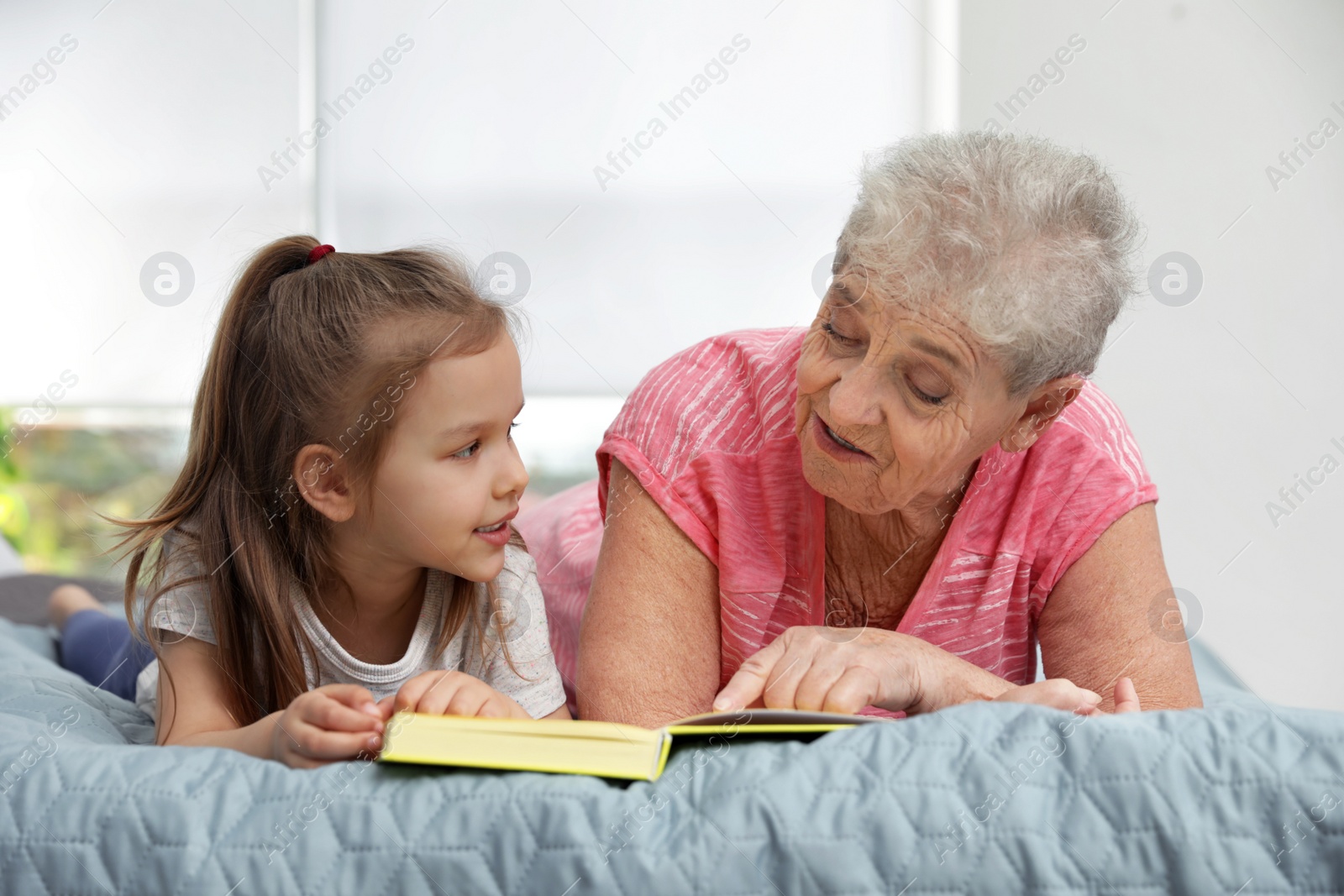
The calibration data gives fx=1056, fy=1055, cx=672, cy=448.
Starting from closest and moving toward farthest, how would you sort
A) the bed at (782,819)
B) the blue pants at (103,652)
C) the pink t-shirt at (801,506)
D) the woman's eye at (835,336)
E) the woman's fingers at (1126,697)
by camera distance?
the bed at (782,819)
the woman's fingers at (1126,697)
the woman's eye at (835,336)
the pink t-shirt at (801,506)
the blue pants at (103,652)

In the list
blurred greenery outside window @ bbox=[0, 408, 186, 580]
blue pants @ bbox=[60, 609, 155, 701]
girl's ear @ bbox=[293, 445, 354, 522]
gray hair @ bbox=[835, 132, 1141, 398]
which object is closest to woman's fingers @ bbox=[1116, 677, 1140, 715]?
gray hair @ bbox=[835, 132, 1141, 398]

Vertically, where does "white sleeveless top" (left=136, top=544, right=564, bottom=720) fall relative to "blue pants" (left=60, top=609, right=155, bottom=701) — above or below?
above

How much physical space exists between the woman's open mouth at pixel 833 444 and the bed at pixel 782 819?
349mm

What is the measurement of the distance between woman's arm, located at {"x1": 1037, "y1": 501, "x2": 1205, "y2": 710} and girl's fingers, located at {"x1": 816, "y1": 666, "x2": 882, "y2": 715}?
302 millimetres

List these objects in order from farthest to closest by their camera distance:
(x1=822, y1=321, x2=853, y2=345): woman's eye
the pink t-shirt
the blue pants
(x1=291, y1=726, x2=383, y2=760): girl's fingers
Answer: the blue pants
the pink t-shirt
(x1=822, y1=321, x2=853, y2=345): woman's eye
(x1=291, y1=726, x2=383, y2=760): girl's fingers

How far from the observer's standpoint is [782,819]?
2.55 ft

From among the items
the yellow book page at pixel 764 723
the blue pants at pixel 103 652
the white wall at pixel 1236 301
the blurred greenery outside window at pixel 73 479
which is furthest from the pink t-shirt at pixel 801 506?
the blurred greenery outside window at pixel 73 479

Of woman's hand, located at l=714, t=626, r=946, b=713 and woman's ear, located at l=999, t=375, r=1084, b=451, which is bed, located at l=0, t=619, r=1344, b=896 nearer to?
woman's hand, located at l=714, t=626, r=946, b=713

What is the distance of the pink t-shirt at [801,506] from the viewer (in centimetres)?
125

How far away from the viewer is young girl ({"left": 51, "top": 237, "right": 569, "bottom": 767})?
1188mm

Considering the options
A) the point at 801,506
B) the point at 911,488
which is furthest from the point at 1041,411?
the point at 801,506

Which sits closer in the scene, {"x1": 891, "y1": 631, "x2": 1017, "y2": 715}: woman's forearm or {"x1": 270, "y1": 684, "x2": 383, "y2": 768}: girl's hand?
{"x1": 270, "y1": 684, "x2": 383, "y2": 768}: girl's hand

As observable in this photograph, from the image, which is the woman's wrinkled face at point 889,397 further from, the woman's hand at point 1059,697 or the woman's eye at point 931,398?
the woman's hand at point 1059,697

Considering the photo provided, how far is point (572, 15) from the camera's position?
3107mm
